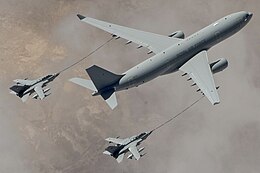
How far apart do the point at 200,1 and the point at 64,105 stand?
43.4m

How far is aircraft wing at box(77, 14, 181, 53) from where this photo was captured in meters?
131

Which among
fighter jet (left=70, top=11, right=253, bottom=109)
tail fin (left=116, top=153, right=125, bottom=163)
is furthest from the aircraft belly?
tail fin (left=116, top=153, right=125, bottom=163)

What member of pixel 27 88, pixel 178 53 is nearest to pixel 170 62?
pixel 178 53

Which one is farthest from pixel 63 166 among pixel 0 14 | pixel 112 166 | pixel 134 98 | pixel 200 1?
pixel 200 1

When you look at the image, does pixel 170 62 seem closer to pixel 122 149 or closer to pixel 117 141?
pixel 117 141

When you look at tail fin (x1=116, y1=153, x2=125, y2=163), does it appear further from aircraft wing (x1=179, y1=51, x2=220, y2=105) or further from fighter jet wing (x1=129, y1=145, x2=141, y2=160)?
aircraft wing (x1=179, y1=51, x2=220, y2=105)

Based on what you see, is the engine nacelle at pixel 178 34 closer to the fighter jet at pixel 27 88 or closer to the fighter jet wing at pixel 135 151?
the fighter jet wing at pixel 135 151

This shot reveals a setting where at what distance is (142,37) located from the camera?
132500mm

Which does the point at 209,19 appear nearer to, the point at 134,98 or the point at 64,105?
the point at 134,98

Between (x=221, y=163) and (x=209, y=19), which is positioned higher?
(x=209, y=19)

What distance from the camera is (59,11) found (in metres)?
149

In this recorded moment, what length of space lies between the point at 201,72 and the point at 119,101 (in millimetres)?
20516

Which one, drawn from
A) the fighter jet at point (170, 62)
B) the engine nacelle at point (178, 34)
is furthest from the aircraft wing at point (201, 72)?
the engine nacelle at point (178, 34)

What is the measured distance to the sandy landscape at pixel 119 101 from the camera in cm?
12850
